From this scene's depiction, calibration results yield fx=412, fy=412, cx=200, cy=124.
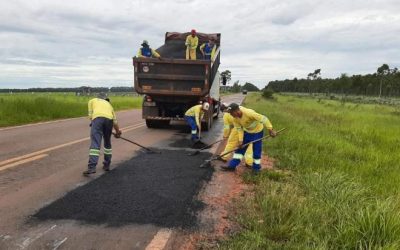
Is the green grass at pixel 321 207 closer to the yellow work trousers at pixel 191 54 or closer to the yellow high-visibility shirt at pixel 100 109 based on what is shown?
the yellow high-visibility shirt at pixel 100 109

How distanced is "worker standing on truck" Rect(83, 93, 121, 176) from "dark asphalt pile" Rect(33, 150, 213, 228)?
0.31 meters

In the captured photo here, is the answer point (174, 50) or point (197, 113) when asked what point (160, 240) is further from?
point (174, 50)

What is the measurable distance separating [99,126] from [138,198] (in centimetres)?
222

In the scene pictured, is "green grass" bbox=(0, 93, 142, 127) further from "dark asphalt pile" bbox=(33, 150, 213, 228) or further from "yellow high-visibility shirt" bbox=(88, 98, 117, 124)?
"dark asphalt pile" bbox=(33, 150, 213, 228)

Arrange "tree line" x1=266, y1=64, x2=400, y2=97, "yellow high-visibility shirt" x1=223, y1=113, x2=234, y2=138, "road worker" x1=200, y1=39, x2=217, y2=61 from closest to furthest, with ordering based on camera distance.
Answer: "yellow high-visibility shirt" x1=223, y1=113, x2=234, y2=138 → "road worker" x1=200, y1=39, x2=217, y2=61 → "tree line" x1=266, y1=64, x2=400, y2=97

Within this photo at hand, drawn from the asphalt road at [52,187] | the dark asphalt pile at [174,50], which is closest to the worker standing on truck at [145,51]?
the dark asphalt pile at [174,50]

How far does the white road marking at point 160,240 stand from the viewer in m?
3.91

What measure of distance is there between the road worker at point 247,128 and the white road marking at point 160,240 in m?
3.35

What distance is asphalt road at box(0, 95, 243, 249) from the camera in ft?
13.1

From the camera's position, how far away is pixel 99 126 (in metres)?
7.23

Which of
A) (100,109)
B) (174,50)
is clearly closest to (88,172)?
(100,109)

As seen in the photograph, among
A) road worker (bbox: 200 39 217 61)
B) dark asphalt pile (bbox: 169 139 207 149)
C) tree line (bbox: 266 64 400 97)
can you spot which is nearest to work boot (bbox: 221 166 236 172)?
dark asphalt pile (bbox: 169 139 207 149)

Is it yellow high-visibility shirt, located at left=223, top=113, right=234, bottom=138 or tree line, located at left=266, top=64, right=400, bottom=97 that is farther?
tree line, located at left=266, top=64, right=400, bottom=97

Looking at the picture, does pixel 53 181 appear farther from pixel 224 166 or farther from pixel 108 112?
pixel 224 166
